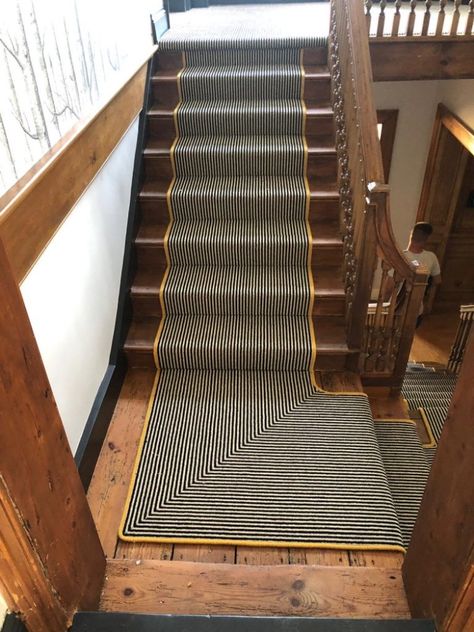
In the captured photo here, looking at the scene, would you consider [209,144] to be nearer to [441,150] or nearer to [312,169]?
[312,169]

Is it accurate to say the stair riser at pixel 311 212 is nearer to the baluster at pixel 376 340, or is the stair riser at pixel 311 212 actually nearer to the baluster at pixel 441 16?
the baluster at pixel 376 340

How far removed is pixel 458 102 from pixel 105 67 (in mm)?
3644

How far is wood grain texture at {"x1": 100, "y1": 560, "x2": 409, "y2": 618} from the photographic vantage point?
129 centimetres

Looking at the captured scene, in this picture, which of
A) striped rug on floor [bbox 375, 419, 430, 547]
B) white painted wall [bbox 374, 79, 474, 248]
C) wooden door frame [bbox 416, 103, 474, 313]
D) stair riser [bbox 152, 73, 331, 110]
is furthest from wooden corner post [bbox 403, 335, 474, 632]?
white painted wall [bbox 374, 79, 474, 248]

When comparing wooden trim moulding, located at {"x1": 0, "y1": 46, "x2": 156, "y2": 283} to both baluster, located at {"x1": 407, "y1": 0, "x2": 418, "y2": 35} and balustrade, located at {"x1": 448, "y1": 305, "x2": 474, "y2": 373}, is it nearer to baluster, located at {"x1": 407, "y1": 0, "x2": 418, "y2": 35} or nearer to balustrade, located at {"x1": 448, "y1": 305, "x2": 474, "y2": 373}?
baluster, located at {"x1": 407, "y1": 0, "x2": 418, "y2": 35}

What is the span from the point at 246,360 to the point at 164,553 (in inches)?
44.3

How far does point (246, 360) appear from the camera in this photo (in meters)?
2.73

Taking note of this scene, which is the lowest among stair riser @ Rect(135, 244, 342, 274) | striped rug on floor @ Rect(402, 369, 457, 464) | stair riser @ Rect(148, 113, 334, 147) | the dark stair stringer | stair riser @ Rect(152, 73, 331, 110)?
striped rug on floor @ Rect(402, 369, 457, 464)

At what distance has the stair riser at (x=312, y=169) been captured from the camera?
3.20 meters

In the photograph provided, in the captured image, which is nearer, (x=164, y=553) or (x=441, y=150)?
(x=164, y=553)

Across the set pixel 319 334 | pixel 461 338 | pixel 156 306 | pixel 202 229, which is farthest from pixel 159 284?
pixel 461 338

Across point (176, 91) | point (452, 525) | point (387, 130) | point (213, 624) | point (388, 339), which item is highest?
point (176, 91)

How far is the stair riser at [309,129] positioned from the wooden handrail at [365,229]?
228mm

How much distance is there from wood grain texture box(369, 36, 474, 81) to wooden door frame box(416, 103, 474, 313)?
3.36ft
